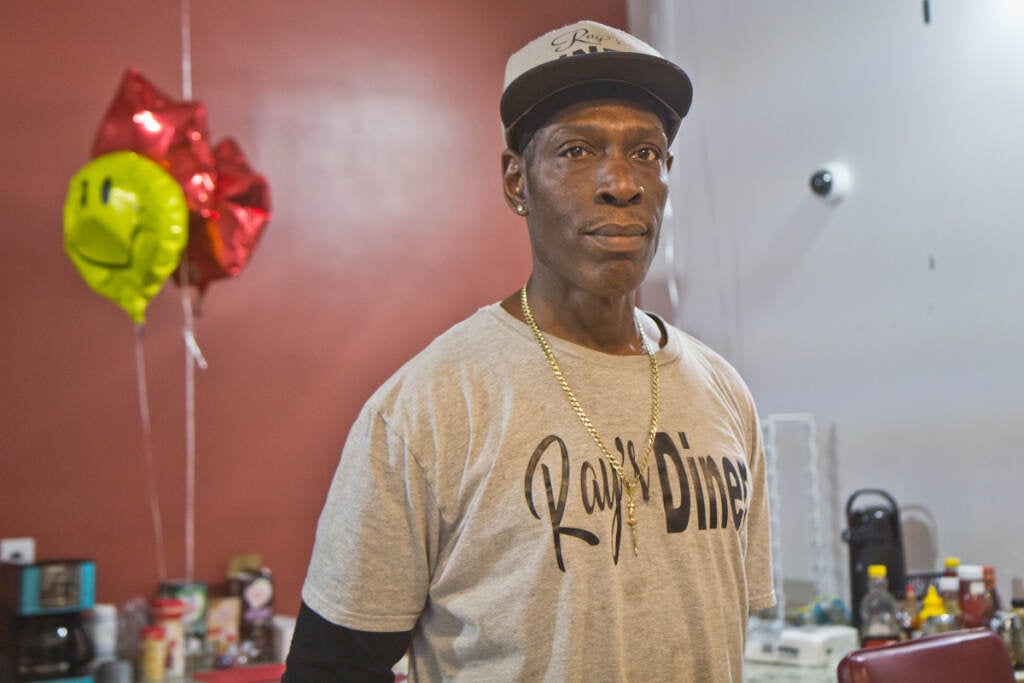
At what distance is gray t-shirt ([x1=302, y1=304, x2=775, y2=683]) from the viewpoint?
1000 millimetres

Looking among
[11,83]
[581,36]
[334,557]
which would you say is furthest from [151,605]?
[581,36]

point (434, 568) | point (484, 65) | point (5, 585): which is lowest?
point (5, 585)

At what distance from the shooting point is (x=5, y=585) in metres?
2.49

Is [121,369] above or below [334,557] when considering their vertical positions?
above

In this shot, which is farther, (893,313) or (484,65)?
(484,65)

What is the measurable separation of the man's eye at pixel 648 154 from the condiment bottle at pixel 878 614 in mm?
1876

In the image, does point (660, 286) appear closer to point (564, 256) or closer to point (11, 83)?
point (11, 83)

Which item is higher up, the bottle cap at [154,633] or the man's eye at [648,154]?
the man's eye at [648,154]

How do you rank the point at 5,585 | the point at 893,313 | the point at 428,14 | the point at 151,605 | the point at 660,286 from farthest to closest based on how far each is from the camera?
the point at 660,286 → the point at 428,14 → the point at 893,313 → the point at 151,605 → the point at 5,585

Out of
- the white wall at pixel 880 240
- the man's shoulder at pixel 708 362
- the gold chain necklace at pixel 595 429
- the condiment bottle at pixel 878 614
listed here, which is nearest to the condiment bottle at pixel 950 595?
the condiment bottle at pixel 878 614

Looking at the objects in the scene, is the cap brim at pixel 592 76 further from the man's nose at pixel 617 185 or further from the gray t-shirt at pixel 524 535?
the gray t-shirt at pixel 524 535

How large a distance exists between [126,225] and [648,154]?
4.70 ft

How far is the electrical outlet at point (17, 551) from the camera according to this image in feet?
8.23

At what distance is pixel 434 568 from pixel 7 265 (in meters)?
1.94
